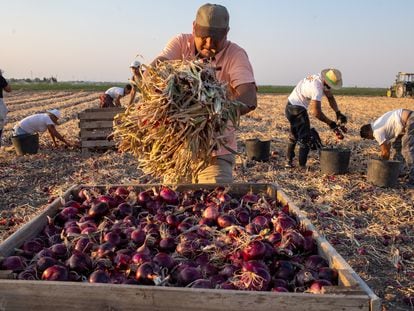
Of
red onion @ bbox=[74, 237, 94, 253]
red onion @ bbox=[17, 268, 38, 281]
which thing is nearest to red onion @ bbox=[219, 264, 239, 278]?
red onion @ bbox=[74, 237, 94, 253]

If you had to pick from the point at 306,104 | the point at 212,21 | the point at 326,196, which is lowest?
the point at 326,196

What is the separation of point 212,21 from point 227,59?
461 mm

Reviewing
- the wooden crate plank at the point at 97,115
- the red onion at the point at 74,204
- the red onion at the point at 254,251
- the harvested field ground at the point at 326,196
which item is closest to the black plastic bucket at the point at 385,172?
the harvested field ground at the point at 326,196

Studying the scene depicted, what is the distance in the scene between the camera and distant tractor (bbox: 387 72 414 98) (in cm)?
3644

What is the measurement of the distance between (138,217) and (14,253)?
73cm

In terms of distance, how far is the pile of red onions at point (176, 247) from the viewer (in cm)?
179

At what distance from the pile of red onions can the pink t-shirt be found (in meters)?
0.88

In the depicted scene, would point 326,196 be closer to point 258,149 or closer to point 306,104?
point 306,104

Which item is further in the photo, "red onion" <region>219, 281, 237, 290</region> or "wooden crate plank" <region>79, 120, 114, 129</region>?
"wooden crate plank" <region>79, 120, 114, 129</region>

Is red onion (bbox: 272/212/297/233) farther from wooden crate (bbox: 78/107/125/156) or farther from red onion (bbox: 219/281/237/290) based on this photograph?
wooden crate (bbox: 78/107/125/156)

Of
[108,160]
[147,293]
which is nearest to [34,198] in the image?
[108,160]

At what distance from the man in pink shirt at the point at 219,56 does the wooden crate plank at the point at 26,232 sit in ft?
3.89

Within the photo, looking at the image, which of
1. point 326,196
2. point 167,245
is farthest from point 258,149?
point 167,245

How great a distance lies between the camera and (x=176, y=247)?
2.12 meters
